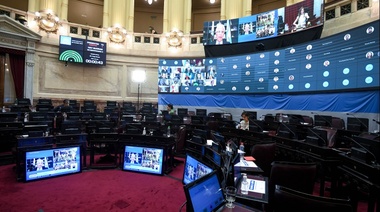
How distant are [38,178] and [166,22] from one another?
12.7 meters

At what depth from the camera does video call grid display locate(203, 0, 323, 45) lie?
29.3 ft

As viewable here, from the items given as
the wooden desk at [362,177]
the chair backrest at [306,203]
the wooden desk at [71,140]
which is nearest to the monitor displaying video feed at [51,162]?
the wooden desk at [71,140]

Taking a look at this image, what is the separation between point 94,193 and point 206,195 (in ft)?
10.1

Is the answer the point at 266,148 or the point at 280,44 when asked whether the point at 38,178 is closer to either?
the point at 266,148

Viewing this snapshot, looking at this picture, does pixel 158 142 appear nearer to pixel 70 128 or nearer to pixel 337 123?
pixel 70 128

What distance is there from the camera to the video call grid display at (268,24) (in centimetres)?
892

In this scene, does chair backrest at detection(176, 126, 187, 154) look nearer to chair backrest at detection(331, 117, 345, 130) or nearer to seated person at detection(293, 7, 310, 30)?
chair backrest at detection(331, 117, 345, 130)

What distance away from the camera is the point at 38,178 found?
14.9 ft

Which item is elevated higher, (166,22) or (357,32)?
(166,22)

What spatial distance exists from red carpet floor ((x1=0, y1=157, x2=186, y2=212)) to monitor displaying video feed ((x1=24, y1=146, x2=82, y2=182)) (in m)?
0.14

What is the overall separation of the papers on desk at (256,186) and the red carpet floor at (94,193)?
1.58 metres

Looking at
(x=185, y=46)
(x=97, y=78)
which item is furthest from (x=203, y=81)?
(x=97, y=78)

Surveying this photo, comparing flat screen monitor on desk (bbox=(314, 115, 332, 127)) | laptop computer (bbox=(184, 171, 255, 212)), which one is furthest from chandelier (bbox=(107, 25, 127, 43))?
laptop computer (bbox=(184, 171, 255, 212))

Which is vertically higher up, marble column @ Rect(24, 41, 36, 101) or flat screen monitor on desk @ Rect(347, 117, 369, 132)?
marble column @ Rect(24, 41, 36, 101)
